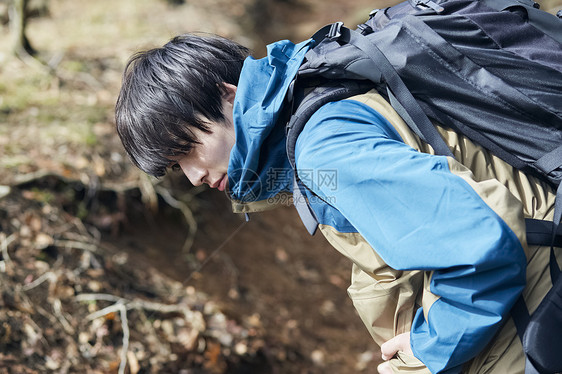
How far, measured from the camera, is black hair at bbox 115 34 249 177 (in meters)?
1.72

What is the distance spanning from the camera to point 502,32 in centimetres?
147

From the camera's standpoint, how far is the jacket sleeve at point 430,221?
1.24 meters

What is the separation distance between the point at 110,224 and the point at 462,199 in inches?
126

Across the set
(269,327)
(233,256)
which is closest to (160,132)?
(269,327)

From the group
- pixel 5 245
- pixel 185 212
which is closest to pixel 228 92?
pixel 5 245

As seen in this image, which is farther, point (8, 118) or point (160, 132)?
point (8, 118)

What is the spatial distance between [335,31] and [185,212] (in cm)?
304

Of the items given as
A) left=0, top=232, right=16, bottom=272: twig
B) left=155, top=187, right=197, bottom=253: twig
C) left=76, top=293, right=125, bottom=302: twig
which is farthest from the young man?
left=155, top=187, right=197, bottom=253: twig

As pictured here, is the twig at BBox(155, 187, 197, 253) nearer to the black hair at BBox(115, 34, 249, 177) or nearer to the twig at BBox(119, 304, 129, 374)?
the twig at BBox(119, 304, 129, 374)

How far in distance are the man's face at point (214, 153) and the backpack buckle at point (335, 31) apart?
0.41 metres

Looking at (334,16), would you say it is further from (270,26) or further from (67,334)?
(67,334)

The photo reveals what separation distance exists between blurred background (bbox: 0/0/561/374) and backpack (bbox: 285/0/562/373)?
0.94 meters

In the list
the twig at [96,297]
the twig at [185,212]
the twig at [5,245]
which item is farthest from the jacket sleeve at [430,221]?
the twig at [185,212]

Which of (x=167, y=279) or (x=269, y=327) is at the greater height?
(x=167, y=279)
